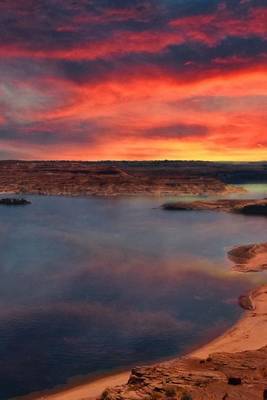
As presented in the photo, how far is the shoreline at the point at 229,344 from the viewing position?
2589 cm

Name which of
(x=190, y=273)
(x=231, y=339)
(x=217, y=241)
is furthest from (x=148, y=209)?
(x=231, y=339)

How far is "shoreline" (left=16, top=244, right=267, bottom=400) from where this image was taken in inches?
1019

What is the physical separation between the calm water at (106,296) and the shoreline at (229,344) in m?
0.91

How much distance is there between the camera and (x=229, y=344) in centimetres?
3175

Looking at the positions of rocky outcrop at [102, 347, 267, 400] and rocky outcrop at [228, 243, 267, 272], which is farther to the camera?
rocky outcrop at [228, 243, 267, 272]

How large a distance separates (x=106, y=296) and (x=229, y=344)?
13.4m

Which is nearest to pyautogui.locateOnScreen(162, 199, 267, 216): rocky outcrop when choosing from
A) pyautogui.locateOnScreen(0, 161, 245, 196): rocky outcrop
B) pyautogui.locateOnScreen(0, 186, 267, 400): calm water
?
pyautogui.locateOnScreen(0, 186, 267, 400): calm water

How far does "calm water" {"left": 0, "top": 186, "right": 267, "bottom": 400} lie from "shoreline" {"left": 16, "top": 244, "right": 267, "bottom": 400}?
2.98 ft

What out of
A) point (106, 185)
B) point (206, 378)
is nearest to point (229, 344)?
point (206, 378)

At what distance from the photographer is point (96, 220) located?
95.3 metres

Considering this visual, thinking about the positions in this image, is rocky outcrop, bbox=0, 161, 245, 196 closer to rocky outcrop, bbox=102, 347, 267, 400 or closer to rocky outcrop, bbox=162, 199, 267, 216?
rocky outcrop, bbox=162, 199, 267, 216

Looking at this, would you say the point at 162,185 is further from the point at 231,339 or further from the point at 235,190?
the point at 231,339

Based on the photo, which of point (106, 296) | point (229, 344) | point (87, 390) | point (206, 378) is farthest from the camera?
point (106, 296)

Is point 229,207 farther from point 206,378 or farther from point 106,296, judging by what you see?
point 206,378
